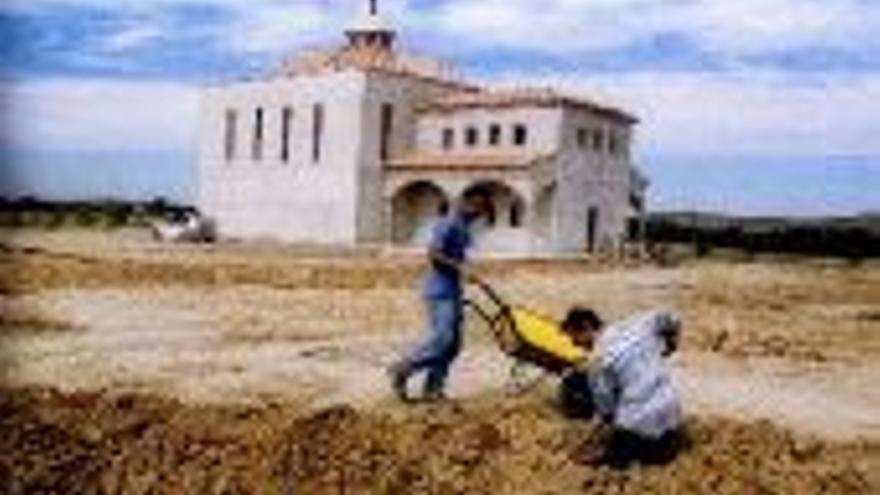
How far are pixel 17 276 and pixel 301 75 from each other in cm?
3115

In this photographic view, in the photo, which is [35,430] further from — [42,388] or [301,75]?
[301,75]

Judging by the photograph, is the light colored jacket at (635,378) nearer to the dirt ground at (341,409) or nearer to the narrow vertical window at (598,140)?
the dirt ground at (341,409)

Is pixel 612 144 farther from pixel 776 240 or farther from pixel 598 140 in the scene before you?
pixel 776 240

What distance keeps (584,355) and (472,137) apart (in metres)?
43.9

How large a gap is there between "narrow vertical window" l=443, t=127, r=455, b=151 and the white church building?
1.8 inches

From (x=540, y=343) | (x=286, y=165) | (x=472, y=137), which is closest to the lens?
(x=540, y=343)

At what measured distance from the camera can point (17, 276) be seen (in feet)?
94.7

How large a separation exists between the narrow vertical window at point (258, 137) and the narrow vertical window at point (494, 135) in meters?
10.8

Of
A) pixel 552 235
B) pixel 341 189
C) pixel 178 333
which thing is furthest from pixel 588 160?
pixel 178 333

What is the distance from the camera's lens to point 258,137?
61.9 m

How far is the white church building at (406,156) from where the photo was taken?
174 ft

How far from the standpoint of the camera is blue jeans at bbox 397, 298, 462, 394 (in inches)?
502

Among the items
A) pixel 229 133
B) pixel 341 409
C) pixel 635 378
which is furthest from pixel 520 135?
pixel 635 378

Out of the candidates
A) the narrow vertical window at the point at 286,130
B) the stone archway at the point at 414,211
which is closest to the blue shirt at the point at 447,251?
the stone archway at the point at 414,211
